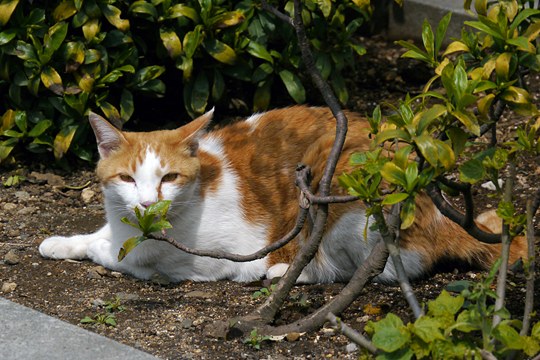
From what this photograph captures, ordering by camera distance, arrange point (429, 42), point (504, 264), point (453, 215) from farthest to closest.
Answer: point (453, 215), point (429, 42), point (504, 264)

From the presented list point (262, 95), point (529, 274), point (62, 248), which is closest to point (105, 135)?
point (62, 248)

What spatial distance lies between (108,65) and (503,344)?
3.26 meters

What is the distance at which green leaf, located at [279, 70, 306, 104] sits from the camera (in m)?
5.65

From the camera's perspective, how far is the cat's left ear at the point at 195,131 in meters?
4.36

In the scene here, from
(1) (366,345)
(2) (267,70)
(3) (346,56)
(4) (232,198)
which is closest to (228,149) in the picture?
(4) (232,198)

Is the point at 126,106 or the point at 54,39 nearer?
the point at 54,39

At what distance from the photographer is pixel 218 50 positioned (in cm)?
543

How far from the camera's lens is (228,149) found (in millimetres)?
4734

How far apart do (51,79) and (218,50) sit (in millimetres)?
965

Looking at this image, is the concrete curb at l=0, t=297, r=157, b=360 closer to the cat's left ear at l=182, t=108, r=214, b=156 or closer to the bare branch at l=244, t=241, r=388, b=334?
the bare branch at l=244, t=241, r=388, b=334

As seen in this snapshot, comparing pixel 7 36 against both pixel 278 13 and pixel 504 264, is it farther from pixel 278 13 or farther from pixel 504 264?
pixel 504 264

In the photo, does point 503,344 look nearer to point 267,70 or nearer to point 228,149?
point 228,149

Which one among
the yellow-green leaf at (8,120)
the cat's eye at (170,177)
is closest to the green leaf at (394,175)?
the cat's eye at (170,177)

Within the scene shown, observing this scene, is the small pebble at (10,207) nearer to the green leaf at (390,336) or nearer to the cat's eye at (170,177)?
the cat's eye at (170,177)
